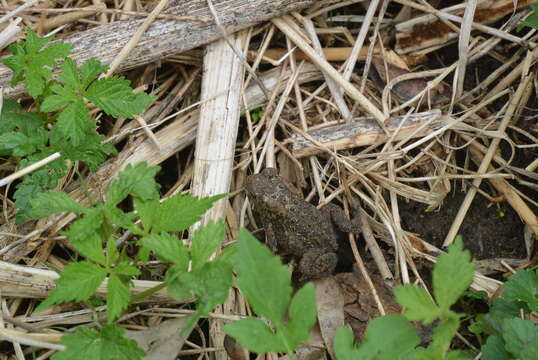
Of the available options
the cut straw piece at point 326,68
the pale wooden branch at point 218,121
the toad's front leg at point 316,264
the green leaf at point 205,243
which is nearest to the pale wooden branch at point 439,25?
the cut straw piece at point 326,68

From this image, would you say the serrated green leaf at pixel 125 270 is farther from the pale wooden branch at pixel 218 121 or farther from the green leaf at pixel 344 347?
the green leaf at pixel 344 347

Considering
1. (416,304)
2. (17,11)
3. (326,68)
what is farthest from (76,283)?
(326,68)

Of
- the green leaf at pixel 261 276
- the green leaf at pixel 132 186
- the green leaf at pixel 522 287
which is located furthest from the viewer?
the green leaf at pixel 522 287

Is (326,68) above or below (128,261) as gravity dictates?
above

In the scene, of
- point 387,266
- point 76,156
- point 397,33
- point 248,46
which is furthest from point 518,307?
point 76,156

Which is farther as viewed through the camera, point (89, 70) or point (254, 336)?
point (89, 70)

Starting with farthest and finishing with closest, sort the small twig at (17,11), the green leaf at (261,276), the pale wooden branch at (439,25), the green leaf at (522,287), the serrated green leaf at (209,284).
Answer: the pale wooden branch at (439,25) → the small twig at (17,11) → the green leaf at (522,287) → the serrated green leaf at (209,284) → the green leaf at (261,276)

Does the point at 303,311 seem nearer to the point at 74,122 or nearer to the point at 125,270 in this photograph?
the point at 125,270

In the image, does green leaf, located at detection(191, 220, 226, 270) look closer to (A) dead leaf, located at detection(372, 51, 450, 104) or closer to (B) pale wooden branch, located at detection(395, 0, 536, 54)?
(A) dead leaf, located at detection(372, 51, 450, 104)
